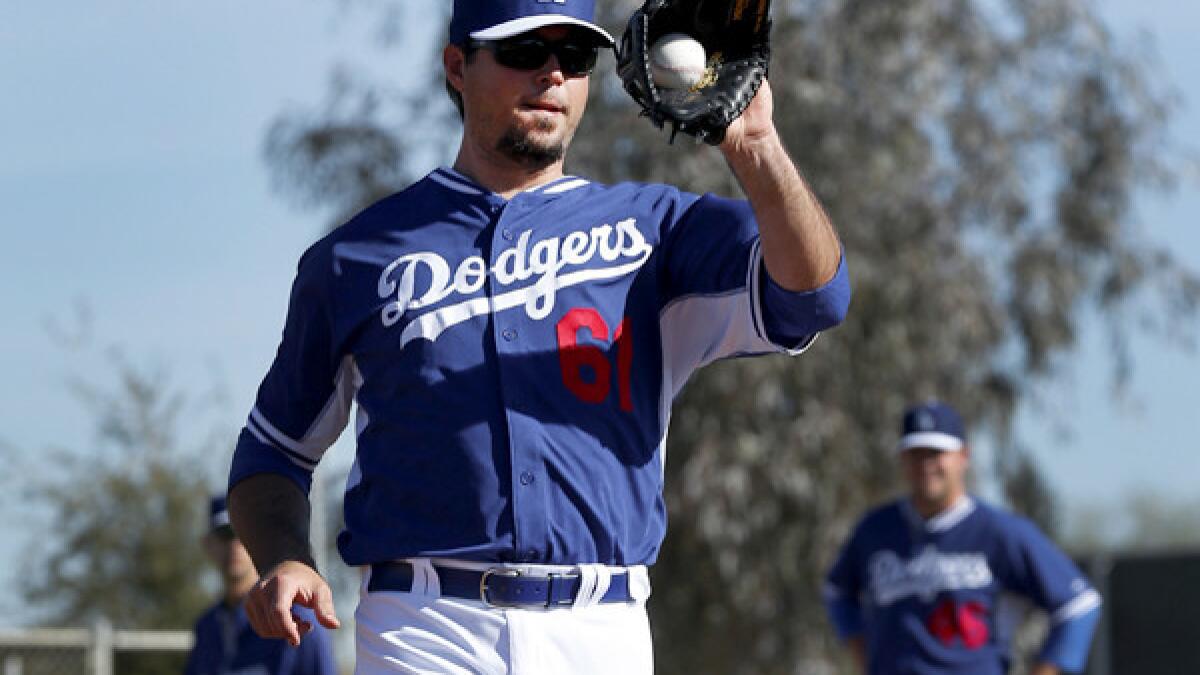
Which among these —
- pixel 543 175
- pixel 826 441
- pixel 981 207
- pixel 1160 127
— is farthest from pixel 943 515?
pixel 1160 127

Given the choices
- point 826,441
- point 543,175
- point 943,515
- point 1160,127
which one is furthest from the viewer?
point 1160,127

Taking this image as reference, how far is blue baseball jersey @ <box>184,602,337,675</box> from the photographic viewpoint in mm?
8195

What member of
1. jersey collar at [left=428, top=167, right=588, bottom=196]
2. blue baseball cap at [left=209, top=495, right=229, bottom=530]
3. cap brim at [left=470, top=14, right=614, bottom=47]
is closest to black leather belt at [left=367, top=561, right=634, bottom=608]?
jersey collar at [left=428, top=167, right=588, bottom=196]

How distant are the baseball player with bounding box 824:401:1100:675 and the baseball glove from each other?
648 centimetres

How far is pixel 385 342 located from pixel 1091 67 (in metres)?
16.8

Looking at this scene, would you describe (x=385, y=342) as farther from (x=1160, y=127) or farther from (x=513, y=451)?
(x=1160, y=127)

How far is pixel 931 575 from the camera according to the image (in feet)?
31.9

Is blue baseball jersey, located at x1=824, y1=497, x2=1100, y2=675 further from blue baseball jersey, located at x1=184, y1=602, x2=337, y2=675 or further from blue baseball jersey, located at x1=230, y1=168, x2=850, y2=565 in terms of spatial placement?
blue baseball jersey, located at x1=230, y1=168, x2=850, y2=565

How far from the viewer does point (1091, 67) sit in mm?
19703

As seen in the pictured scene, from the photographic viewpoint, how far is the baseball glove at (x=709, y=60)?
3.42 metres

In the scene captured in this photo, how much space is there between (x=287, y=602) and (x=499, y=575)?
1.34ft

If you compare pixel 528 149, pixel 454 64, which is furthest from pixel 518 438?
pixel 454 64

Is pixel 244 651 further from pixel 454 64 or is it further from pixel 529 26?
pixel 529 26

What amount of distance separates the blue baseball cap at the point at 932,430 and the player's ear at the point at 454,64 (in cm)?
597
